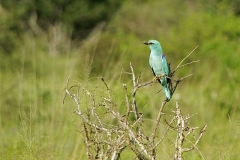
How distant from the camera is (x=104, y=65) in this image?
19.2 feet

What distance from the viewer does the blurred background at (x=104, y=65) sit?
457cm

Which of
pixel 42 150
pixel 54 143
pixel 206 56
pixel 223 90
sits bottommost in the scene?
pixel 42 150

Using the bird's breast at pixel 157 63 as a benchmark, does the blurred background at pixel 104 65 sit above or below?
above

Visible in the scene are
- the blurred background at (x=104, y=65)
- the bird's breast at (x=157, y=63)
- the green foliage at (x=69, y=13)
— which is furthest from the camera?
the green foliage at (x=69, y=13)

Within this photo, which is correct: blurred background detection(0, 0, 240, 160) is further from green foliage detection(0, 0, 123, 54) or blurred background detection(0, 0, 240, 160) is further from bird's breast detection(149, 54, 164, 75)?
bird's breast detection(149, 54, 164, 75)

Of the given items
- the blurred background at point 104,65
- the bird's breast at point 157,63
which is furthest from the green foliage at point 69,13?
the bird's breast at point 157,63

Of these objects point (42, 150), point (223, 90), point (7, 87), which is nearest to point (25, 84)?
Result: point (7, 87)

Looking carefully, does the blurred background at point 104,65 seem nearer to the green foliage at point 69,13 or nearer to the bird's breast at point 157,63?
the green foliage at point 69,13

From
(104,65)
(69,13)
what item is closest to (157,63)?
(104,65)

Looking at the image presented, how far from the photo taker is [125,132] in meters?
2.93

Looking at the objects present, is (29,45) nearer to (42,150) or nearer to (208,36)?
(208,36)

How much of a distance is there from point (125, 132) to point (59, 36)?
22669 millimetres

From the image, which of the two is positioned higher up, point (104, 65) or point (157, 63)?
point (104, 65)

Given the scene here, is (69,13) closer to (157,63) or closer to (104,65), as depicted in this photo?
(104,65)
